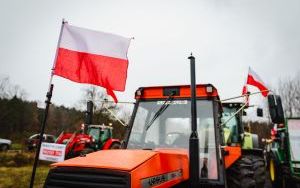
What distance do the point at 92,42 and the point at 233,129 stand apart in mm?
6337

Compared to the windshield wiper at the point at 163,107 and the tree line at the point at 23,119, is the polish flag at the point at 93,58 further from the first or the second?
the tree line at the point at 23,119

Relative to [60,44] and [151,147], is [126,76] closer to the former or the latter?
[60,44]

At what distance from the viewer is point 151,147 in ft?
15.1

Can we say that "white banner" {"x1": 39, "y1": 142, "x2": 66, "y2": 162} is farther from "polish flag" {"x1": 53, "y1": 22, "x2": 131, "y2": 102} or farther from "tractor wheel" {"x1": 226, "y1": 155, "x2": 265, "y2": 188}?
"tractor wheel" {"x1": 226, "y1": 155, "x2": 265, "y2": 188}

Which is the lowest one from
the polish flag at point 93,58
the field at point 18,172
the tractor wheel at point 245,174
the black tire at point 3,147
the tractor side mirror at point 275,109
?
the field at point 18,172

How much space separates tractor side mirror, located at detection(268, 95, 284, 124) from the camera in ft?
13.5

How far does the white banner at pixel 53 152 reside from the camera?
8438 millimetres

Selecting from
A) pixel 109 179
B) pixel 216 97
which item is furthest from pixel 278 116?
pixel 109 179

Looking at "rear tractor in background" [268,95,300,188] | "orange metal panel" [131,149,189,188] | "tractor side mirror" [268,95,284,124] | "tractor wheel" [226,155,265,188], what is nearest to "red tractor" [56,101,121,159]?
"rear tractor in background" [268,95,300,188]

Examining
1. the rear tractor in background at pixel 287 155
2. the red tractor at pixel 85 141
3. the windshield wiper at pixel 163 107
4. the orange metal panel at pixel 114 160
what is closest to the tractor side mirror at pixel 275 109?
the windshield wiper at pixel 163 107

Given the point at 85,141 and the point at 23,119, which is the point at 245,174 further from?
the point at 23,119

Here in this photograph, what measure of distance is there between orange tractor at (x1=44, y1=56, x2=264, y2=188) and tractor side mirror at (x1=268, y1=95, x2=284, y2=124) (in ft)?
2.72

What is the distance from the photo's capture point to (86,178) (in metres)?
3.05

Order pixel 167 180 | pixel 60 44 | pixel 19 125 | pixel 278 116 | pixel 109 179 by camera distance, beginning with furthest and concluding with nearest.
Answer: pixel 19 125 < pixel 60 44 < pixel 278 116 < pixel 167 180 < pixel 109 179
